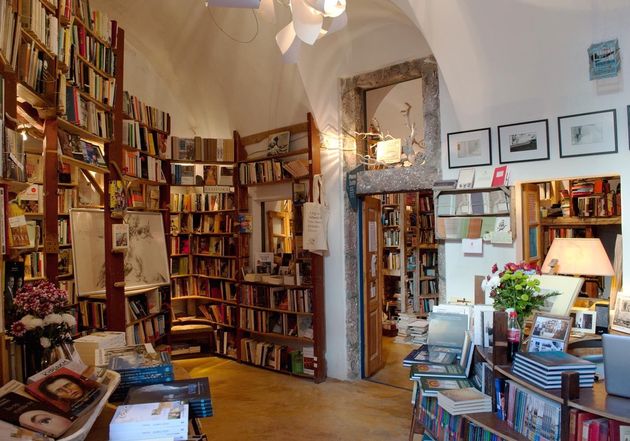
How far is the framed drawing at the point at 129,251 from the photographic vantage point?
4.21 m

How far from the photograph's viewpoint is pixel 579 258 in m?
3.09

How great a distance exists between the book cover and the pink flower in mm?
389

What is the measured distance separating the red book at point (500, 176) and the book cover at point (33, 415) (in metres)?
3.39

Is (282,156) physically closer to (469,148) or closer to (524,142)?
(469,148)

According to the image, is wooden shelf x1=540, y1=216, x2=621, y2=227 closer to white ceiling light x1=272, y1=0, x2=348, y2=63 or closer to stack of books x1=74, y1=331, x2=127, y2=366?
white ceiling light x1=272, y1=0, x2=348, y2=63

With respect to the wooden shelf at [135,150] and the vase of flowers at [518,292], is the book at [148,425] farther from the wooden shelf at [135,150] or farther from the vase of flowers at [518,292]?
the wooden shelf at [135,150]

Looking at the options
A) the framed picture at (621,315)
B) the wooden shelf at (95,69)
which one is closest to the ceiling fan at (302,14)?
the wooden shelf at (95,69)

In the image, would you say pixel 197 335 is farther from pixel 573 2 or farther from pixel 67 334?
pixel 573 2

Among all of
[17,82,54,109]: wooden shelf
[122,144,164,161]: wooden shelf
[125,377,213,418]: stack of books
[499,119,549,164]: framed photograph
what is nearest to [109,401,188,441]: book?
[125,377,213,418]: stack of books

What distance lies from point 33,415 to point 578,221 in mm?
5666

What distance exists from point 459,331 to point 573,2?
2394 mm

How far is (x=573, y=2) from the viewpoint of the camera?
3.10m

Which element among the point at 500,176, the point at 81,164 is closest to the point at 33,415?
the point at 81,164

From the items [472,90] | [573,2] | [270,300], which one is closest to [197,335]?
[270,300]
